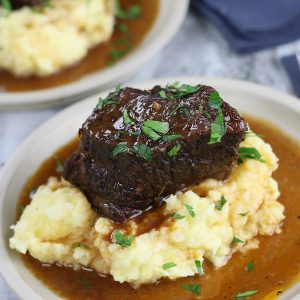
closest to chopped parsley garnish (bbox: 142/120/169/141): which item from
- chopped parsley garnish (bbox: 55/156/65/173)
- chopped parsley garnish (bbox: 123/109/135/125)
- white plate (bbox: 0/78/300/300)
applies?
chopped parsley garnish (bbox: 123/109/135/125)

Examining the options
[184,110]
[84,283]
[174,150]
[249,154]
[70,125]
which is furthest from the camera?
[70,125]

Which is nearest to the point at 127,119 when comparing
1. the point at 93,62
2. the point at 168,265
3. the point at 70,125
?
the point at 168,265

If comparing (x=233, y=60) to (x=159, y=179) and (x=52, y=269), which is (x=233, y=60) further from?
(x=52, y=269)

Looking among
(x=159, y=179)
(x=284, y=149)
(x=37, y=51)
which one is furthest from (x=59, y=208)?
(x=37, y=51)

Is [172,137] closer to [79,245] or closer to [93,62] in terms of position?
[79,245]

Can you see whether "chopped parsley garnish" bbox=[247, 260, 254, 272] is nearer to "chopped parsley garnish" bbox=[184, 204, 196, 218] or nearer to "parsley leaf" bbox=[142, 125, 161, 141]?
"chopped parsley garnish" bbox=[184, 204, 196, 218]
